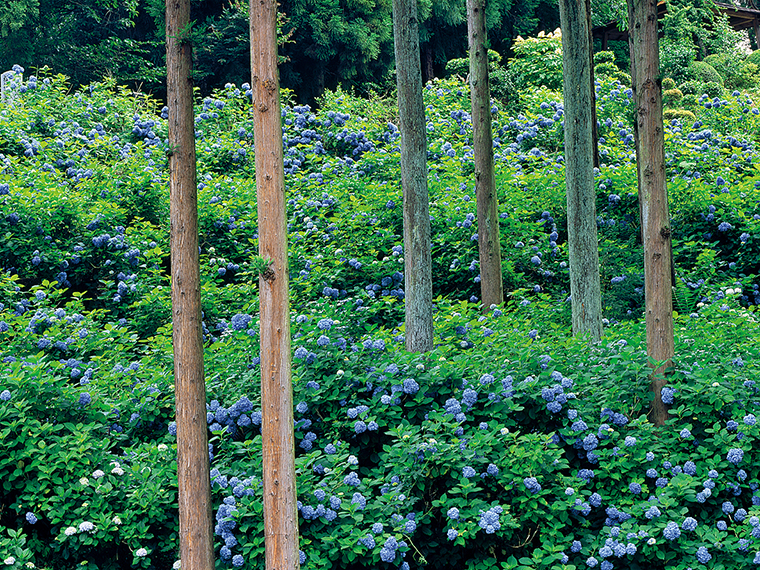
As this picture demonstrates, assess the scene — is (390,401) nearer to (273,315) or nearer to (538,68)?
(273,315)

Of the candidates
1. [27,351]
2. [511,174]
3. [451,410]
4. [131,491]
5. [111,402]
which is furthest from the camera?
[511,174]

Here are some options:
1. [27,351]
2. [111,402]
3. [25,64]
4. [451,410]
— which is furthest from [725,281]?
[25,64]

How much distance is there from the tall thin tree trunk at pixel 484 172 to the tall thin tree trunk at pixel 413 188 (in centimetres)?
141

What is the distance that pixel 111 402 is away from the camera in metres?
4.70

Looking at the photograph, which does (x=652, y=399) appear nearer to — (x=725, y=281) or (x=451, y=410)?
(x=451, y=410)

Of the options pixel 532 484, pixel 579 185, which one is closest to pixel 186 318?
pixel 532 484

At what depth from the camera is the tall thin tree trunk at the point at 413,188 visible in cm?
520

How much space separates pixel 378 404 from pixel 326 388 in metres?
0.36

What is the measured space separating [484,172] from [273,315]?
12.1 ft

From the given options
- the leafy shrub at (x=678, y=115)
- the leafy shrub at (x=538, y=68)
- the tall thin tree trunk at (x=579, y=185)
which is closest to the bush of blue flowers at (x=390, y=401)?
the tall thin tree trunk at (x=579, y=185)

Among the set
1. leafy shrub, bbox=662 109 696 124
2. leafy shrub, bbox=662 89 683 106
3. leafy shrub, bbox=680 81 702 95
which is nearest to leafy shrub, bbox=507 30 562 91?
leafy shrub, bbox=662 109 696 124

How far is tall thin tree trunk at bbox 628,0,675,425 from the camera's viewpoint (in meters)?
4.66

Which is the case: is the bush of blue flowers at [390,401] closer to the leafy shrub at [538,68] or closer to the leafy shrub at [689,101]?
the leafy shrub at [538,68]

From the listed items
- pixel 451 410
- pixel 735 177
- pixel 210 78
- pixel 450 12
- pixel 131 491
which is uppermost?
pixel 450 12
